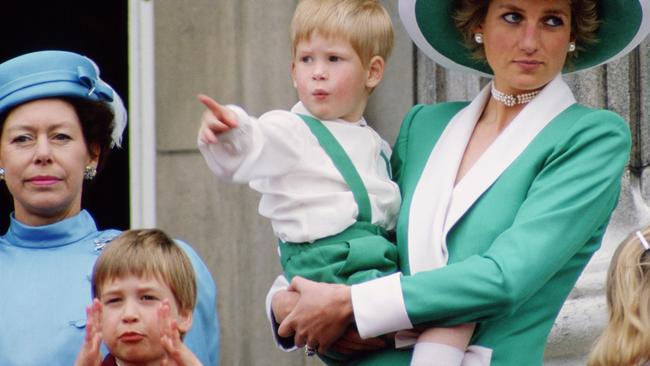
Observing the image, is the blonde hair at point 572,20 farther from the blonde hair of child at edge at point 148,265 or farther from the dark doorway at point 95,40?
the dark doorway at point 95,40

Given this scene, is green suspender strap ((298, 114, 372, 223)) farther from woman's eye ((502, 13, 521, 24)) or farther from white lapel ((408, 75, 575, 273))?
woman's eye ((502, 13, 521, 24))

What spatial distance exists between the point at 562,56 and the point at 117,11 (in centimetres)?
309

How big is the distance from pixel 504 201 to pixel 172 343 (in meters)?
0.85

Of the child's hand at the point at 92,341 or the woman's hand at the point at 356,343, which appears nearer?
the child's hand at the point at 92,341

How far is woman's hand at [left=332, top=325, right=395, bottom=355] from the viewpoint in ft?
15.9

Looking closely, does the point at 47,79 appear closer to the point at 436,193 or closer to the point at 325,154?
the point at 325,154

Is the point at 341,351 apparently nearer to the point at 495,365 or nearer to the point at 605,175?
the point at 495,365

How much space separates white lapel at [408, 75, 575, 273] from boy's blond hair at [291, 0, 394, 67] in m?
0.34

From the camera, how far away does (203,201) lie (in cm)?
736

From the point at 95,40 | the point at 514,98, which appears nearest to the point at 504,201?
the point at 514,98

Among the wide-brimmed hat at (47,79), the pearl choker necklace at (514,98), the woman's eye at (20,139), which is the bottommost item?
the woman's eye at (20,139)

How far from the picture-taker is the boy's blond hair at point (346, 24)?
5055 millimetres

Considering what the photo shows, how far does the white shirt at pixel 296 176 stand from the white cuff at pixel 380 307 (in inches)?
9.2

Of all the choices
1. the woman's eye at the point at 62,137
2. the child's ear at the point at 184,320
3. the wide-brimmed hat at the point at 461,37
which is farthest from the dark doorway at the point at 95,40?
the child's ear at the point at 184,320
